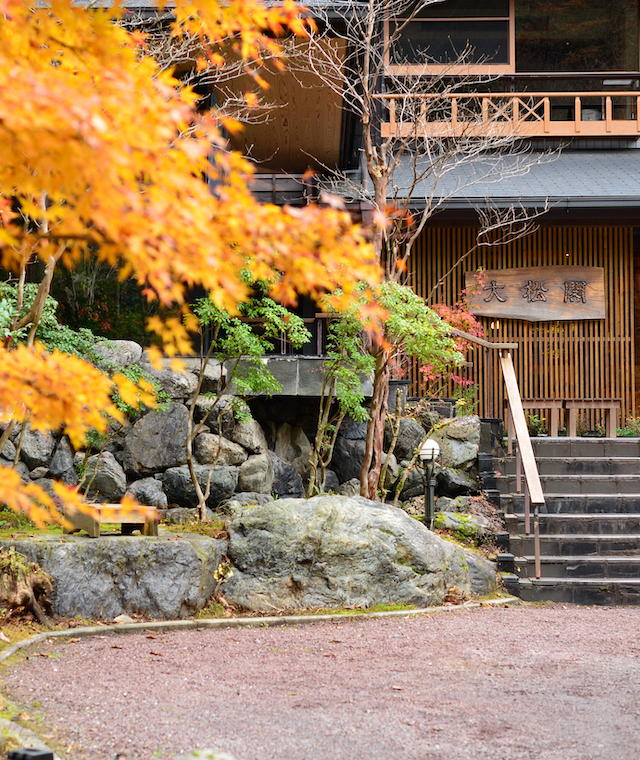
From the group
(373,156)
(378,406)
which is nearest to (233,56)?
(373,156)

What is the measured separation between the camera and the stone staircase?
7637 mm

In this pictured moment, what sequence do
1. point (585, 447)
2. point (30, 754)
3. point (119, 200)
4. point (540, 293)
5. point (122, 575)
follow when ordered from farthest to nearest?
point (540, 293), point (585, 447), point (122, 575), point (30, 754), point (119, 200)

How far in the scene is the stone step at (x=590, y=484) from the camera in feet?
29.1

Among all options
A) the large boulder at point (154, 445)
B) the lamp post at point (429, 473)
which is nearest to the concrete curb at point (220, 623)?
the lamp post at point (429, 473)

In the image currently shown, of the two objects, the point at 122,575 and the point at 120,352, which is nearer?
the point at 122,575

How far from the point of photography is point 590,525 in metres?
8.31

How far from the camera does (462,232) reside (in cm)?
1259

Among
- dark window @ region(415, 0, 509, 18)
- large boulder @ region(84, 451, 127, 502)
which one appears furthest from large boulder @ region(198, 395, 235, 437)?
dark window @ region(415, 0, 509, 18)

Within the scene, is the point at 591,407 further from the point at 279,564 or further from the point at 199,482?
the point at 279,564

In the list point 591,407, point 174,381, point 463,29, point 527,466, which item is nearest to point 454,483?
point 527,466

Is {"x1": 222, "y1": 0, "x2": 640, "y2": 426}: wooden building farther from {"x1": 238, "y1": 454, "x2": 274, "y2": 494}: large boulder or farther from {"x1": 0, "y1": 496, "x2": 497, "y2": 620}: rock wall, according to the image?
{"x1": 0, "y1": 496, "x2": 497, "y2": 620}: rock wall

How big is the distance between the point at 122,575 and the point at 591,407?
8.10 metres

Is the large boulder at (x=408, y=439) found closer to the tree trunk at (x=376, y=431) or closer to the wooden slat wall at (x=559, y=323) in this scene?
the tree trunk at (x=376, y=431)

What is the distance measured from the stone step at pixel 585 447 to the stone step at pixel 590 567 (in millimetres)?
1897
